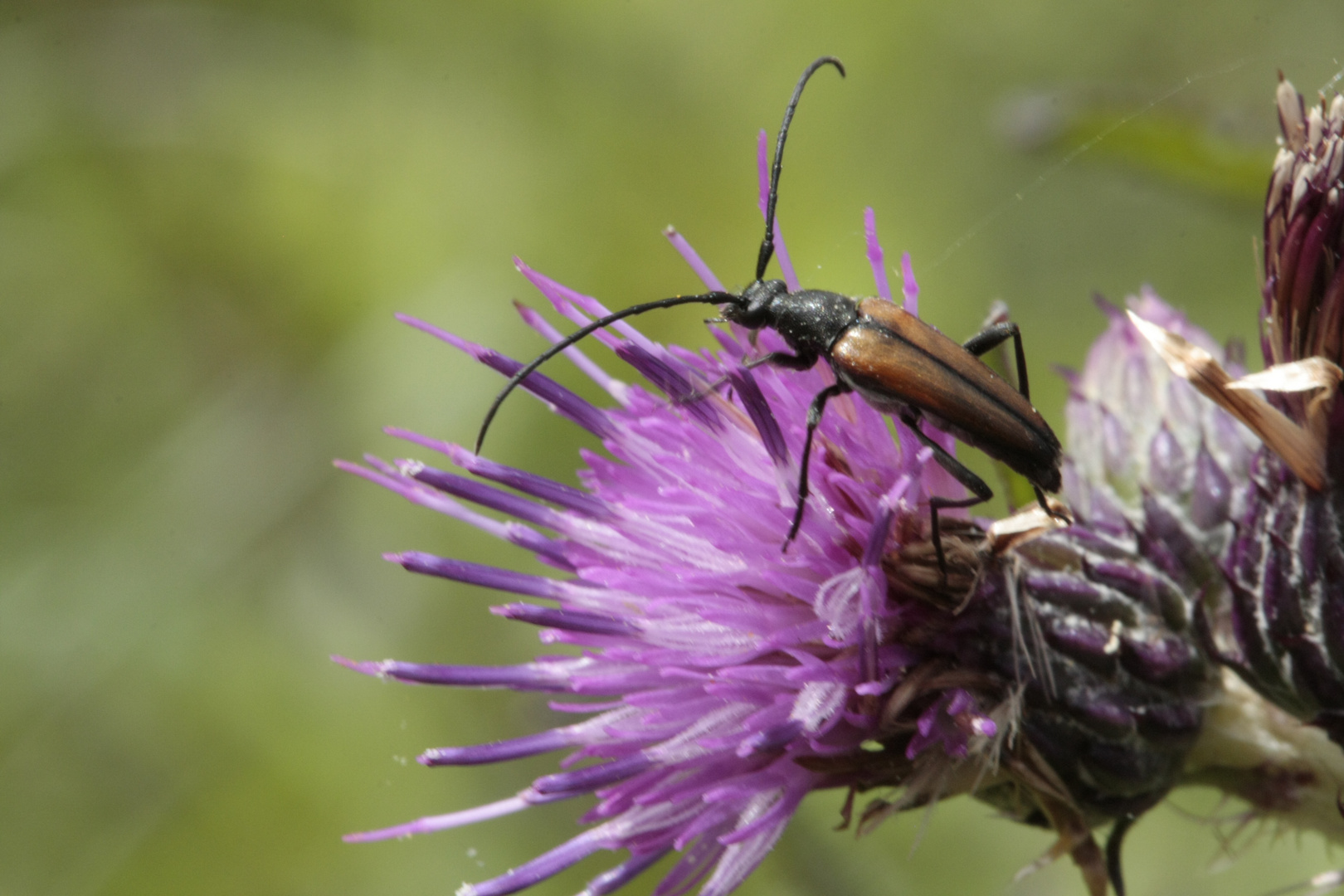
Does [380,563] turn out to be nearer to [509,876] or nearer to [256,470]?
[256,470]

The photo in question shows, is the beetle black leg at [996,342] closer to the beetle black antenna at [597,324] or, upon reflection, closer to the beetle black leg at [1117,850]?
the beetle black antenna at [597,324]

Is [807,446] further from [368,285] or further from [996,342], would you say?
[368,285]

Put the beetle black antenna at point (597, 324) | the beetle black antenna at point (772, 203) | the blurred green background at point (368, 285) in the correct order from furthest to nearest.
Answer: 1. the blurred green background at point (368, 285)
2. the beetle black antenna at point (772, 203)
3. the beetle black antenna at point (597, 324)

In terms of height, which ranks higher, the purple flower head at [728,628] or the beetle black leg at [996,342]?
the beetle black leg at [996,342]

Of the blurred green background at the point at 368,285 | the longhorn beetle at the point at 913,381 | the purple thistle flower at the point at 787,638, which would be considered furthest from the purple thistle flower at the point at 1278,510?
the blurred green background at the point at 368,285

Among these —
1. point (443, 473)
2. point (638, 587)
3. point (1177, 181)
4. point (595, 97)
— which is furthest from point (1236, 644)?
point (595, 97)

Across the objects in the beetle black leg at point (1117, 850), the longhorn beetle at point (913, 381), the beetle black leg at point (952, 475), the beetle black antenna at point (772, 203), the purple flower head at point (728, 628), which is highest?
the beetle black antenna at point (772, 203)

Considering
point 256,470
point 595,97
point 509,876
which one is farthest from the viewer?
point 595,97
